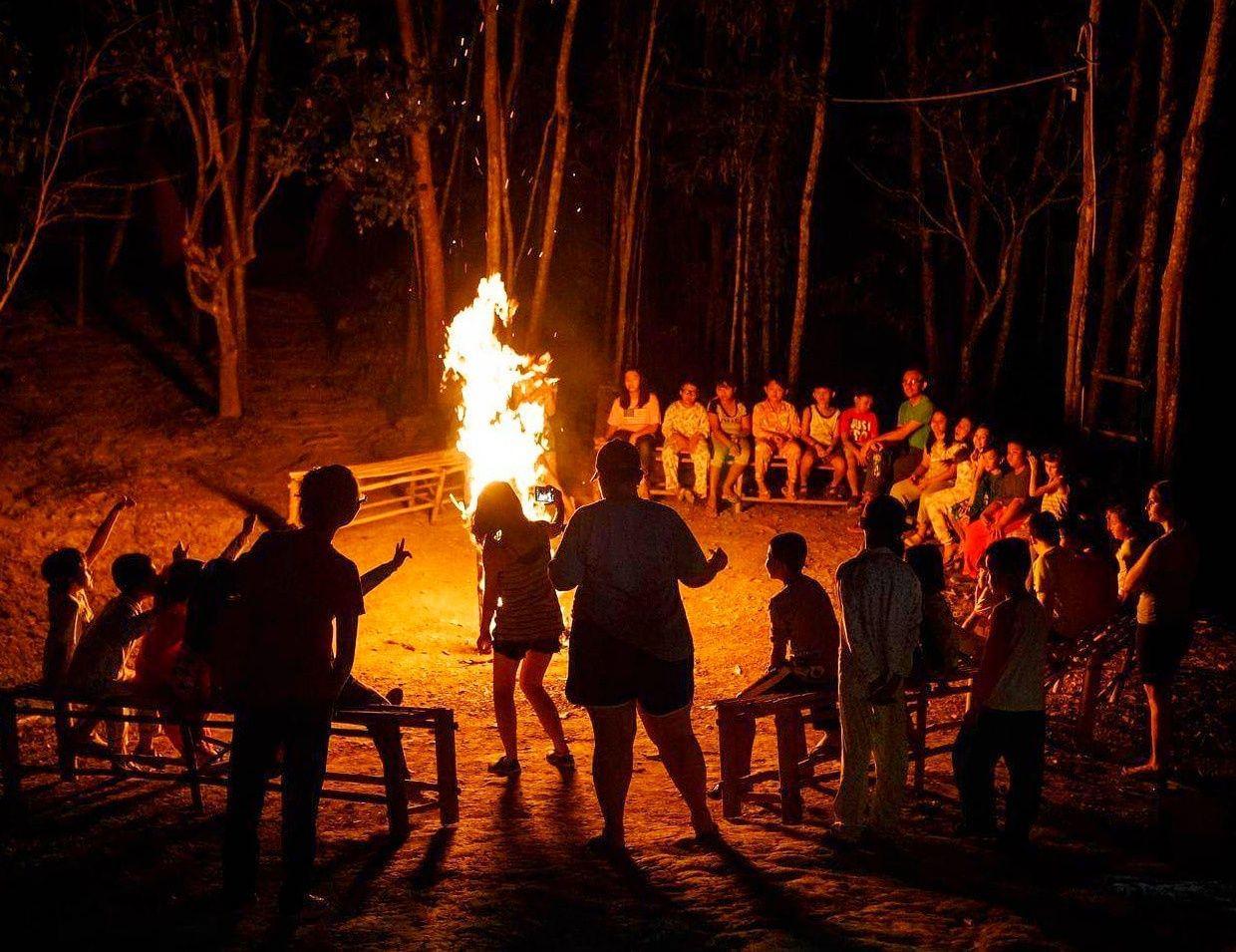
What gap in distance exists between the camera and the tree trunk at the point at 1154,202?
49.3ft

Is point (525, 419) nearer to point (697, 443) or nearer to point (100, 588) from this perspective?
point (697, 443)

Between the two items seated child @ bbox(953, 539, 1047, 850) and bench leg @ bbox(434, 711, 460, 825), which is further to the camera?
bench leg @ bbox(434, 711, 460, 825)

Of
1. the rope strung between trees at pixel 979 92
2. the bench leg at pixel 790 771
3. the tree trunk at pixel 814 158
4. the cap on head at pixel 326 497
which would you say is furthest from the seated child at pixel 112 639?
the tree trunk at pixel 814 158

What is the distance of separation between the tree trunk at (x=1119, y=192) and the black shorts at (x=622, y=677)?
556 inches

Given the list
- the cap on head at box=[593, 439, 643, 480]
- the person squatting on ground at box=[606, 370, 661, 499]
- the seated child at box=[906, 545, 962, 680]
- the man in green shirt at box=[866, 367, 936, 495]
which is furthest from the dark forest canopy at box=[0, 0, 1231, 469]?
the cap on head at box=[593, 439, 643, 480]

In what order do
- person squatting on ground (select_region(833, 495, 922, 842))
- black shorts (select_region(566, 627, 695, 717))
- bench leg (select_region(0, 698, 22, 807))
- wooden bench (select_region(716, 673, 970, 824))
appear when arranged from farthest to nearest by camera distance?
bench leg (select_region(0, 698, 22, 807)) < wooden bench (select_region(716, 673, 970, 824)) < person squatting on ground (select_region(833, 495, 922, 842)) < black shorts (select_region(566, 627, 695, 717))

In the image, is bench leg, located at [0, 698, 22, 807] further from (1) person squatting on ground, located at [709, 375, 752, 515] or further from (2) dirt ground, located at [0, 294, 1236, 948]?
(1) person squatting on ground, located at [709, 375, 752, 515]

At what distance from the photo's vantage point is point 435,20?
1836 centimetres

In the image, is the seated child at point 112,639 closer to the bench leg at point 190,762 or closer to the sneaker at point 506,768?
the bench leg at point 190,762

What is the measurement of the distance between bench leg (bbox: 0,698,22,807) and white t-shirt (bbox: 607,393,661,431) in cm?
955

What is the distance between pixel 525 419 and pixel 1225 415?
12703 mm

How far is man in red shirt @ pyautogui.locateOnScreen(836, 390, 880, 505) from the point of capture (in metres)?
15.0

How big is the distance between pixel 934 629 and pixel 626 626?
1.92 m

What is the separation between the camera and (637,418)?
615 inches
